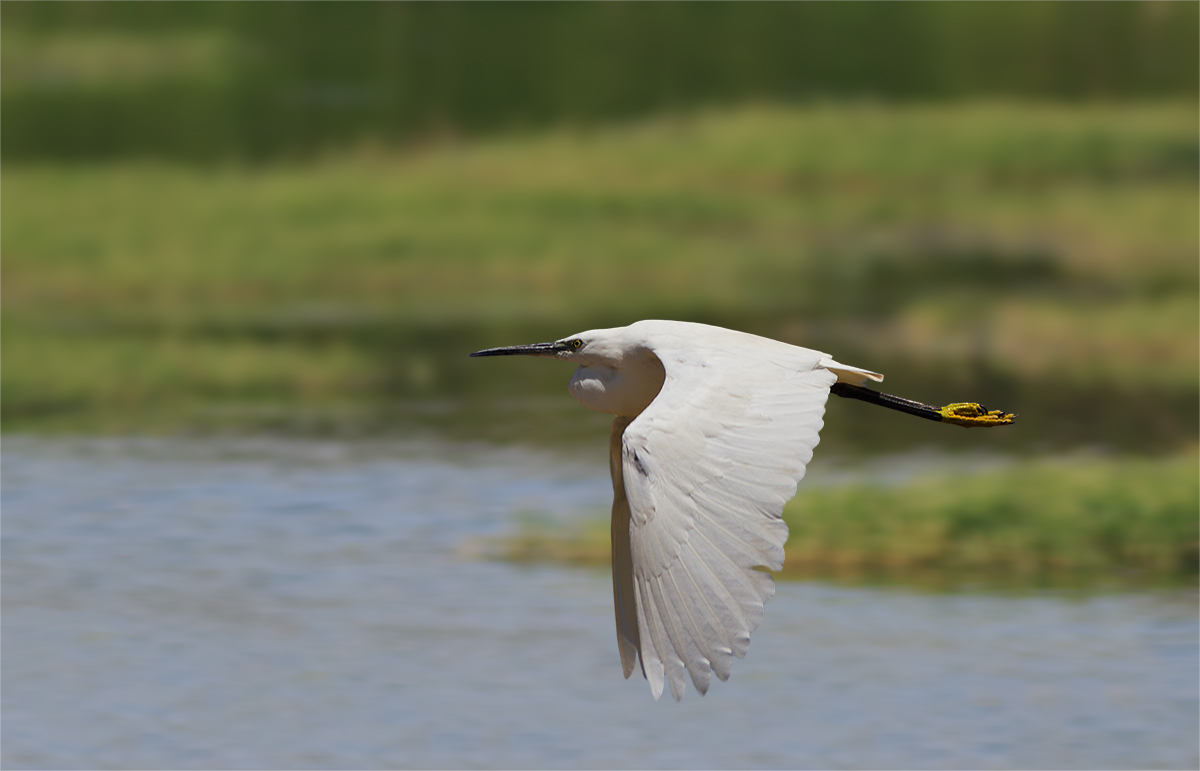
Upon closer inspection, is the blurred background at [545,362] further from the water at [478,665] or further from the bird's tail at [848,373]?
the bird's tail at [848,373]

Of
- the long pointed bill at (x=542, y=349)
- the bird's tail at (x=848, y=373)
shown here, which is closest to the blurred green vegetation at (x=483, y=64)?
the long pointed bill at (x=542, y=349)

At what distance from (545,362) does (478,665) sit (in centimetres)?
2073

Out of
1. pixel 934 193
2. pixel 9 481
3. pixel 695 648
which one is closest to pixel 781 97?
pixel 934 193

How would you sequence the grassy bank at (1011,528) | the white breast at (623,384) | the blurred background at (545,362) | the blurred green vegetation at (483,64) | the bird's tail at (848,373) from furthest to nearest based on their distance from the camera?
the blurred green vegetation at (483,64)
the grassy bank at (1011,528)
the blurred background at (545,362)
the white breast at (623,384)
the bird's tail at (848,373)

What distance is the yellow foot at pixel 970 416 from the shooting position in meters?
8.41

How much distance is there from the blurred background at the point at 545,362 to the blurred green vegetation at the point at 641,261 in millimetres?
181

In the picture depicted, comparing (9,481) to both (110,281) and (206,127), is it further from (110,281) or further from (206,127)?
→ (206,127)

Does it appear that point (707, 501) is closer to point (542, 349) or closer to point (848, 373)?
point (848, 373)

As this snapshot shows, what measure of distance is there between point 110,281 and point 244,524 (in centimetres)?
2644

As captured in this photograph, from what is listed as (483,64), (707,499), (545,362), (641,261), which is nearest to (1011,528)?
(707,499)

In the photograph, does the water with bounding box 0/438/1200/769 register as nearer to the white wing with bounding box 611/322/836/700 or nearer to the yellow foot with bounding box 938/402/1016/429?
the yellow foot with bounding box 938/402/1016/429

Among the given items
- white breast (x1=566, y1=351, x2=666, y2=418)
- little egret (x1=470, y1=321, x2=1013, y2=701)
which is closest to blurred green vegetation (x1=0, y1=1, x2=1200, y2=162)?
white breast (x1=566, y1=351, x2=666, y2=418)

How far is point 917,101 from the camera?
60.0 metres

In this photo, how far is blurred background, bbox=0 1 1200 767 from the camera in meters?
16.8
